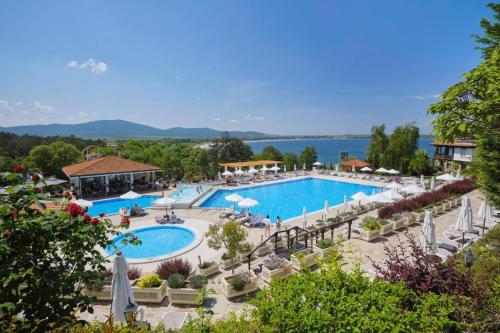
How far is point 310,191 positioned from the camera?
27.0 metres

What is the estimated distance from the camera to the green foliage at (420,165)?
108 ft

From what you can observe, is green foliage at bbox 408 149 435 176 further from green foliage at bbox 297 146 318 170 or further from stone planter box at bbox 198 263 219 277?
stone planter box at bbox 198 263 219 277

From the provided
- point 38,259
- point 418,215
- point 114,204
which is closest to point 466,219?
point 418,215

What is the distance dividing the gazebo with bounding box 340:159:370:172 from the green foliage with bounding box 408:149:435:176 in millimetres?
5611

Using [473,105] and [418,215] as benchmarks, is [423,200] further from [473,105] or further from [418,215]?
[473,105]

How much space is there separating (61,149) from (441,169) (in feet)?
175

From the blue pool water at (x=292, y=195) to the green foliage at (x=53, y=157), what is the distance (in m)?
22.4

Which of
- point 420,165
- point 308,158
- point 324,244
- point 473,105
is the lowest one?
point 324,244

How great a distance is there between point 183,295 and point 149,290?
1020 mm

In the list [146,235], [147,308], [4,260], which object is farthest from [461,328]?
[146,235]

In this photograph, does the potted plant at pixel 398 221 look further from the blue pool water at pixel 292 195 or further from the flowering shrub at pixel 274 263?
the blue pool water at pixel 292 195

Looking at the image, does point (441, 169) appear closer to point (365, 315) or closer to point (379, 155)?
point (379, 155)

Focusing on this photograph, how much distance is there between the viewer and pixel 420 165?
3272cm

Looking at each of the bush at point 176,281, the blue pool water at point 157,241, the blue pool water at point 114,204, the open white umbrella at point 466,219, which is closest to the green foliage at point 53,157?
the blue pool water at point 114,204
